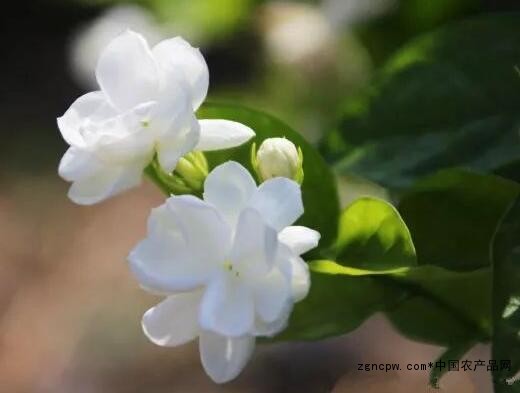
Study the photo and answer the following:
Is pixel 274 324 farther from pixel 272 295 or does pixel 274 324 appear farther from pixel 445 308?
pixel 445 308

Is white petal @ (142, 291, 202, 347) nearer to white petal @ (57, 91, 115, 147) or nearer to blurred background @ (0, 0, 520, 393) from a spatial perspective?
white petal @ (57, 91, 115, 147)

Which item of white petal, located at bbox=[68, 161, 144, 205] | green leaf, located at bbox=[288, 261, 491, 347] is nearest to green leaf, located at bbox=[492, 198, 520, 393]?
green leaf, located at bbox=[288, 261, 491, 347]

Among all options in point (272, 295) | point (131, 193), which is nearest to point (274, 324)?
point (272, 295)

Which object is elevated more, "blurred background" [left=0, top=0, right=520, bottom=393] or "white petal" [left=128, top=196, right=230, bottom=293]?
"white petal" [left=128, top=196, right=230, bottom=293]

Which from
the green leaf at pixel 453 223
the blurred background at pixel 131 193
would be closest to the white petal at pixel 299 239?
the green leaf at pixel 453 223

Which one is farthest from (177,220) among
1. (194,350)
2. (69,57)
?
(69,57)

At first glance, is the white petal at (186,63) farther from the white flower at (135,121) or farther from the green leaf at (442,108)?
the green leaf at (442,108)
